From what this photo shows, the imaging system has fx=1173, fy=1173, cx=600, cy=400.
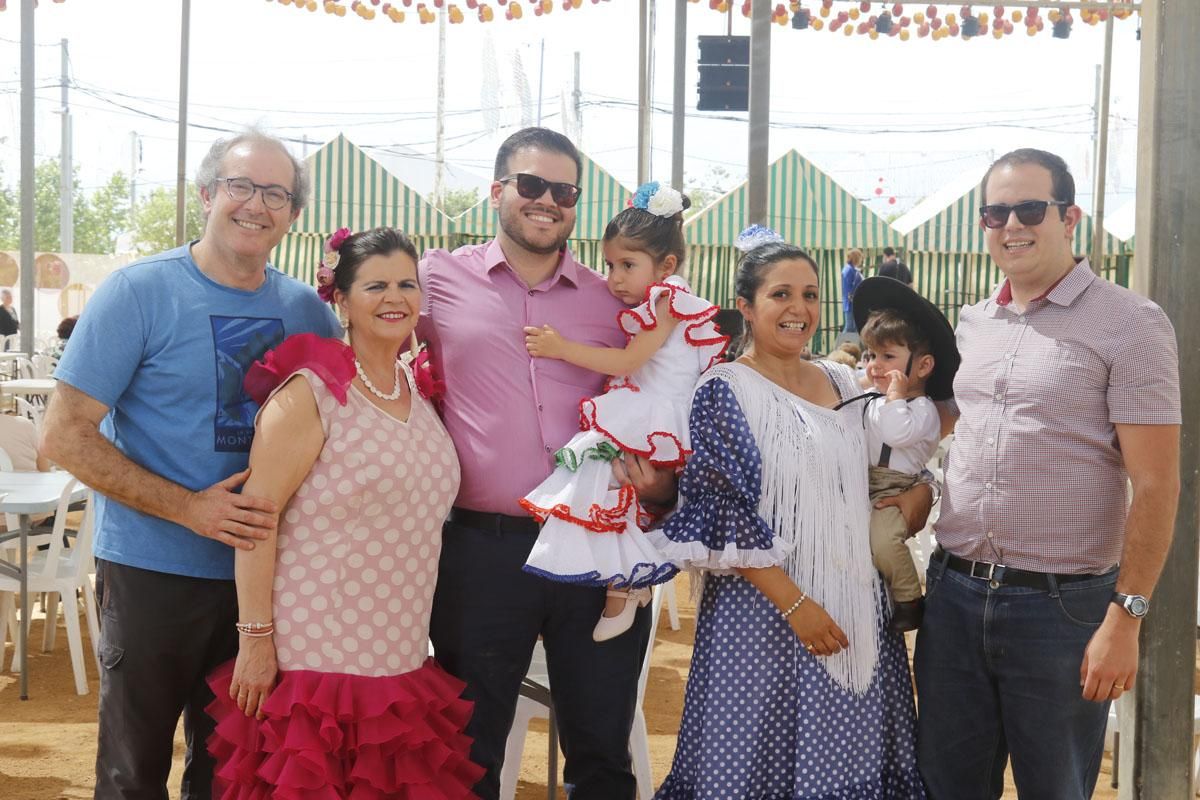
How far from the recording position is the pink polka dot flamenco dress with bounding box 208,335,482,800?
8.95ft

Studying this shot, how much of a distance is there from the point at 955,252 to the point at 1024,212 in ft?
57.4

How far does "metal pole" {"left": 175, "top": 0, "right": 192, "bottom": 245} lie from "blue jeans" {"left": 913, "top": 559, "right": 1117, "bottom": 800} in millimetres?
11957

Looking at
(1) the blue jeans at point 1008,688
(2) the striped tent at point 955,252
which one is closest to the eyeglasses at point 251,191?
(1) the blue jeans at point 1008,688

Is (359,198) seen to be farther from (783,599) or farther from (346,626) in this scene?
(783,599)

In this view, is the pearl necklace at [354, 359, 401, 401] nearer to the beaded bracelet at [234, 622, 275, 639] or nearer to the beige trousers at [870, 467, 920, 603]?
the beaded bracelet at [234, 622, 275, 639]

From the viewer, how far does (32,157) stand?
48.6 ft

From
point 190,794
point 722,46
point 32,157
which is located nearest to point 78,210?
point 32,157

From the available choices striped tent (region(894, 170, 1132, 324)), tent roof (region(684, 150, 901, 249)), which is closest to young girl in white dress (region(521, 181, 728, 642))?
striped tent (region(894, 170, 1132, 324))

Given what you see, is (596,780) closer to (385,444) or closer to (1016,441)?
(385,444)

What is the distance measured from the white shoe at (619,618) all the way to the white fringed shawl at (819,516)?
1.40ft

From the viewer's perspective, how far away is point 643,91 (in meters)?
12.0

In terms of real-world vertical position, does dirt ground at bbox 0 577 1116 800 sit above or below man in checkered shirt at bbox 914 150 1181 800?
below

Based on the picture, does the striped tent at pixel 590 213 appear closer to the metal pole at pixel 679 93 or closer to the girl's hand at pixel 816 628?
the metal pole at pixel 679 93

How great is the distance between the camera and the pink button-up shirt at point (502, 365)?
3.14 metres
